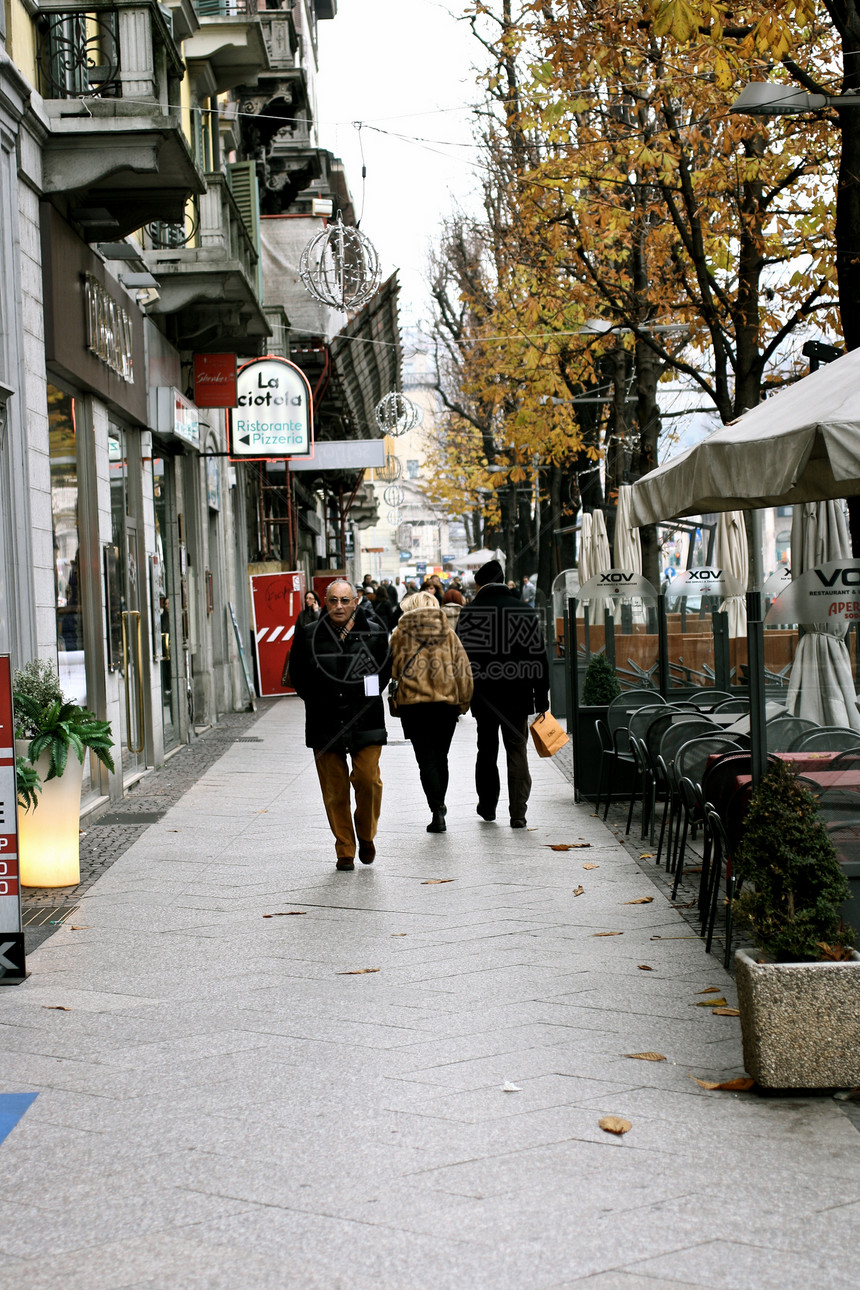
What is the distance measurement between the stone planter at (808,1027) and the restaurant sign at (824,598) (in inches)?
56.7

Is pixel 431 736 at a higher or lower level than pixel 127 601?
lower

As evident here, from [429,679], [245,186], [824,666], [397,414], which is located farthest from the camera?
[397,414]

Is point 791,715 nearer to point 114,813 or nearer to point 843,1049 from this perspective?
point 843,1049

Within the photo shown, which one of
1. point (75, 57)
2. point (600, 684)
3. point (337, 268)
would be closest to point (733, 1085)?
point (600, 684)

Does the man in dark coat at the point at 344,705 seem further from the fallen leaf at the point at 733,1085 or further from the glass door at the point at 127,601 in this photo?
the fallen leaf at the point at 733,1085

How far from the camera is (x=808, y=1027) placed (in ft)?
15.6

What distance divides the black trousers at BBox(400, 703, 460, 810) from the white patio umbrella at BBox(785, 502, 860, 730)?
2837 mm

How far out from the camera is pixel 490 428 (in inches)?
1682

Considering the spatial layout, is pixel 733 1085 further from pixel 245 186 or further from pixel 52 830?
pixel 245 186

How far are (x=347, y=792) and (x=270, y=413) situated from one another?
11848mm

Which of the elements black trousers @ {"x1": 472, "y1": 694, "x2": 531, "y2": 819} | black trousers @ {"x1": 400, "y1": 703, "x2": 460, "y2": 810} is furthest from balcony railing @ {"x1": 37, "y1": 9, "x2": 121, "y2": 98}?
black trousers @ {"x1": 472, "y1": 694, "x2": 531, "y2": 819}

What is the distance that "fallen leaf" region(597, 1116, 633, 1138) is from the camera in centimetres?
443

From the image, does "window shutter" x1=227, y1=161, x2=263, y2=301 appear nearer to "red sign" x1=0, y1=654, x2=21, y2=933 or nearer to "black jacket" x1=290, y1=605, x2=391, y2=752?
"black jacket" x1=290, y1=605, x2=391, y2=752

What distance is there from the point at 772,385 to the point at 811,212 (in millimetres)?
3762
